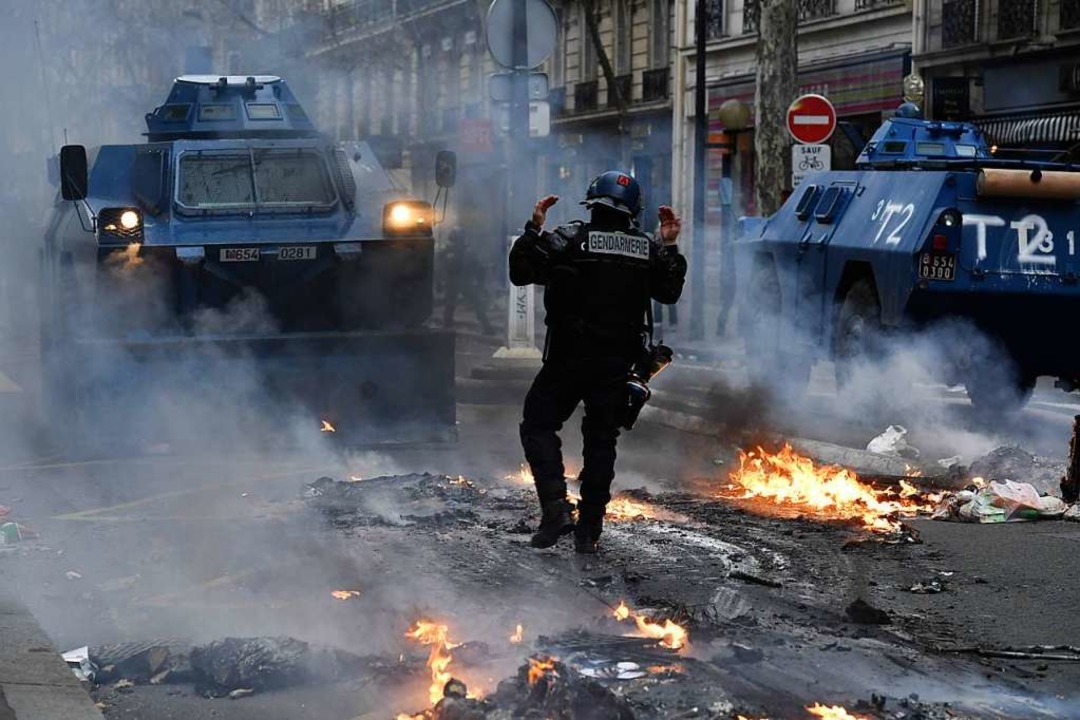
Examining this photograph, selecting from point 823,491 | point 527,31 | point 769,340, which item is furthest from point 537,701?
point 527,31

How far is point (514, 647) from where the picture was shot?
220 inches

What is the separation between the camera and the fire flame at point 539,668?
4898 millimetres

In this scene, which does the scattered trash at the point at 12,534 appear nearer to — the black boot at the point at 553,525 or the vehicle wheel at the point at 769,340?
the black boot at the point at 553,525

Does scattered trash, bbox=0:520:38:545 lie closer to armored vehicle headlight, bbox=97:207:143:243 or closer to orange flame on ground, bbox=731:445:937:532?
armored vehicle headlight, bbox=97:207:143:243

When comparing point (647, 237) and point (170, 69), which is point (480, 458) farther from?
A: point (170, 69)

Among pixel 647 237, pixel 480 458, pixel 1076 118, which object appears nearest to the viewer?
pixel 647 237

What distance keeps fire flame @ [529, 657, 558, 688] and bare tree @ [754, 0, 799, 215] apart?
1631 centimetres

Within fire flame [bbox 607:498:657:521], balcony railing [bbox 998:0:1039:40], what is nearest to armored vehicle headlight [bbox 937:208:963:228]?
fire flame [bbox 607:498:657:521]

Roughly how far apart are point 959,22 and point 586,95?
43.9ft

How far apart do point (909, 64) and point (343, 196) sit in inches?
642

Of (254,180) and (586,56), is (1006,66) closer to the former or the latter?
(586,56)

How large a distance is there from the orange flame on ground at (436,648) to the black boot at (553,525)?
1.49m

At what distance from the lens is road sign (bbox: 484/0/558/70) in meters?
14.7

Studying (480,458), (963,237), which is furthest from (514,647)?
(963,237)
